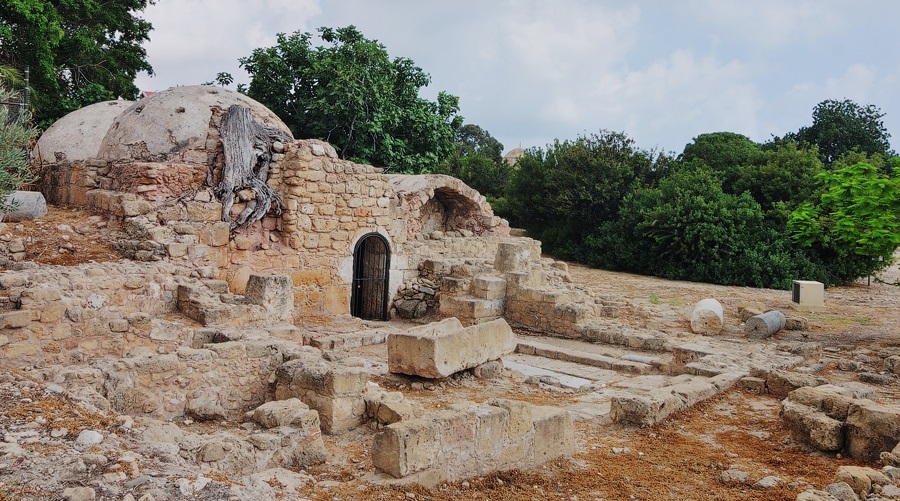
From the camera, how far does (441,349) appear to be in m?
8.38

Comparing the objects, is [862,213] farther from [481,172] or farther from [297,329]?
[481,172]

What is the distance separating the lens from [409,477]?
487 cm

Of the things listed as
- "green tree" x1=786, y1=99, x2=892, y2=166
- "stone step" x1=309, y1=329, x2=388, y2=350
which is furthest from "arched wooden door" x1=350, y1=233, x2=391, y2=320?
"green tree" x1=786, y1=99, x2=892, y2=166

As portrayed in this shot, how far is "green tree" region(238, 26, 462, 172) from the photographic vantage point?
20.8m

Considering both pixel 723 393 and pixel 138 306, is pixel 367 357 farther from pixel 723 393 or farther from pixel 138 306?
pixel 723 393

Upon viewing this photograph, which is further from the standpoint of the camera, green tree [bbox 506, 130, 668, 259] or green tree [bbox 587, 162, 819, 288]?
green tree [bbox 506, 130, 668, 259]

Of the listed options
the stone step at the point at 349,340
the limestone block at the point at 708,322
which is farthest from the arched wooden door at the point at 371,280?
the limestone block at the point at 708,322

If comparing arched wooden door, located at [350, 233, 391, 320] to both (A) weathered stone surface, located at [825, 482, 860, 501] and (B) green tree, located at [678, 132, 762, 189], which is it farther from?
(B) green tree, located at [678, 132, 762, 189]

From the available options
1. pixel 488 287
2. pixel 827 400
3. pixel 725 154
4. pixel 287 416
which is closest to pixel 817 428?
pixel 827 400

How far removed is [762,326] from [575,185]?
1472 cm

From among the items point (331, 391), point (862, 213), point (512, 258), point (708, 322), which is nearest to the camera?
point (331, 391)

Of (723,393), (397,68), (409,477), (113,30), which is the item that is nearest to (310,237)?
(723,393)

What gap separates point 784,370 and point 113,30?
77.4ft

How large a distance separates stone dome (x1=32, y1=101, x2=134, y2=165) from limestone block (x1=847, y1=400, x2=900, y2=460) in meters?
14.2
